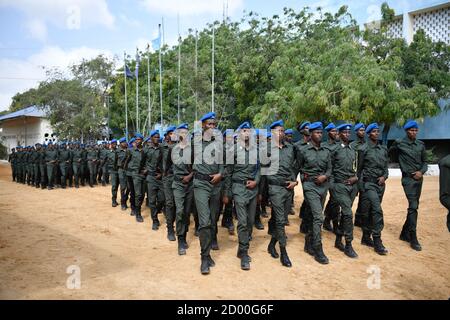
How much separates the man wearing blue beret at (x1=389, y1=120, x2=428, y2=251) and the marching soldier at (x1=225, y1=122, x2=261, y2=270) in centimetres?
263

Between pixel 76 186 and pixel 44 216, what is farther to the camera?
pixel 76 186

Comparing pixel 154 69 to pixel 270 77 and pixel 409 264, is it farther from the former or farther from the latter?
pixel 409 264

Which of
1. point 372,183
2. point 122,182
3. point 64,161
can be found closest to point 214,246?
Answer: point 372,183

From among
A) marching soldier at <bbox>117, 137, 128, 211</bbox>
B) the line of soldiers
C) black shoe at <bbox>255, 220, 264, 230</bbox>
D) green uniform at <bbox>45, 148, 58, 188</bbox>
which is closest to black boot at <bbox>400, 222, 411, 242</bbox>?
black shoe at <bbox>255, 220, 264, 230</bbox>

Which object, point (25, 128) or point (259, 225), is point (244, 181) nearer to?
point (259, 225)

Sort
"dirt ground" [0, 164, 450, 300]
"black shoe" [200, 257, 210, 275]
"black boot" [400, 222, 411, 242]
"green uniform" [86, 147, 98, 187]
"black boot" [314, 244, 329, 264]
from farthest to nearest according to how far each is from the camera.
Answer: "green uniform" [86, 147, 98, 187], "black boot" [400, 222, 411, 242], "black boot" [314, 244, 329, 264], "black shoe" [200, 257, 210, 275], "dirt ground" [0, 164, 450, 300]

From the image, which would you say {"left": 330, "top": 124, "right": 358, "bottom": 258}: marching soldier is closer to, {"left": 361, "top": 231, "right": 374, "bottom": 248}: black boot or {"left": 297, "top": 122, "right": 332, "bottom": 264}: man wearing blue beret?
{"left": 297, "top": 122, "right": 332, "bottom": 264}: man wearing blue beret

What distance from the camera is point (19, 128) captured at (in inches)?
1544

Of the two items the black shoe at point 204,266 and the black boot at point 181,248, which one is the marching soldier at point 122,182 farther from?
the black shoe at point 204,266

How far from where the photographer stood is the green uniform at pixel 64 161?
14820mm

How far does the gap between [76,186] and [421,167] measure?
1252 centimetres

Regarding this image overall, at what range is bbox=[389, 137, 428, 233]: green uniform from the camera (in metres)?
6.59

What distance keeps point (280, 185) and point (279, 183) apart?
0.03 m
